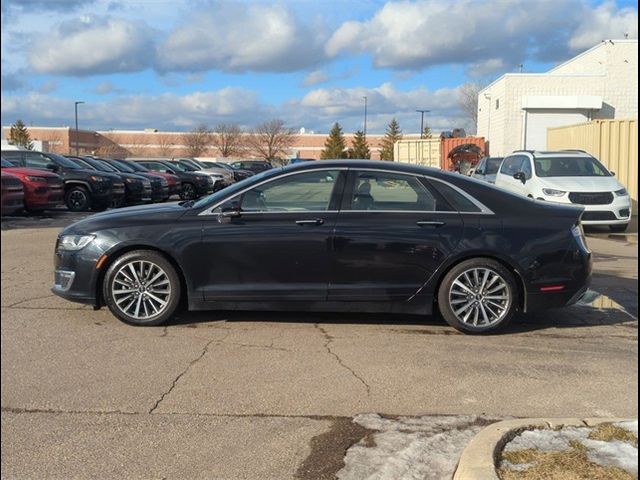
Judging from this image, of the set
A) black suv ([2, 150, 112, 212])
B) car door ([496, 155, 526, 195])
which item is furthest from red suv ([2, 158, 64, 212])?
car door ([496, 155, 526, 195])

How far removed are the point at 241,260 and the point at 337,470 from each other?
279 cm

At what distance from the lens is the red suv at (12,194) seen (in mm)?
13867

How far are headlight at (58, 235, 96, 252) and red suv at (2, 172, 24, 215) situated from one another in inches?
336

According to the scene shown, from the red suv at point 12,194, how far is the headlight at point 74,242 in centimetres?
854

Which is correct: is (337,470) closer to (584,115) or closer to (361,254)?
(361,254)

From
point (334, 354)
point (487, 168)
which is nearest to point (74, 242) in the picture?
point (334, 354)

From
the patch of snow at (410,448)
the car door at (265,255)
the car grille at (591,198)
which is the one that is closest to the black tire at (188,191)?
the car grille at (591,198)

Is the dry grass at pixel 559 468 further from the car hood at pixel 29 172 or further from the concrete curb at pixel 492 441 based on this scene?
the car hood at pixel 29 172

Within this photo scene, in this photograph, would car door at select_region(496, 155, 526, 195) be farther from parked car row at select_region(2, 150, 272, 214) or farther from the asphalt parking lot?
parked car row at select_region(2, 150, 272, 214)

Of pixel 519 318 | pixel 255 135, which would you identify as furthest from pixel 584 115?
pixel 255 135

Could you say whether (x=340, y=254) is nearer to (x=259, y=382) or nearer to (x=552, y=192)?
(x=259, y=382)

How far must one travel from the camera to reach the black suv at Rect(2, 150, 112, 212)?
1766 centimetres

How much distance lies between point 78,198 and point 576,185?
42.8 ft

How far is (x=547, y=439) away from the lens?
3.71m
